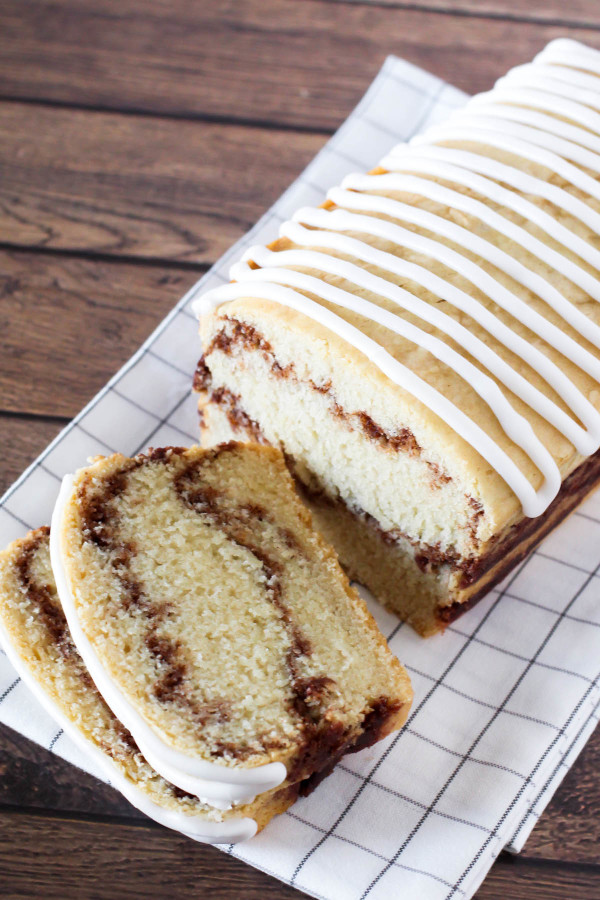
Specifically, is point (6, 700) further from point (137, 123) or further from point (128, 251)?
point (137, 123)

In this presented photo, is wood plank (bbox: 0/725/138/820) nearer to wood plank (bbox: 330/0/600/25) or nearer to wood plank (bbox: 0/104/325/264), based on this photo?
wood plank (bbox: 0/104/325/264)

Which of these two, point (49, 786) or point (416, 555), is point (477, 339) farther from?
point (49, 786)

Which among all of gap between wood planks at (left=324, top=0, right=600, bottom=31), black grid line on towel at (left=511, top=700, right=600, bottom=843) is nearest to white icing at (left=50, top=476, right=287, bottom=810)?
black grid line on towel at (left=511, top=700, right=600, bottom=843)

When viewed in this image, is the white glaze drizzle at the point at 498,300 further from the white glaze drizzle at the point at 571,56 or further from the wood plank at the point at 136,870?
the wood plank at the point at 136,870

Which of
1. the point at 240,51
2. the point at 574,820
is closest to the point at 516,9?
the point at 240,51

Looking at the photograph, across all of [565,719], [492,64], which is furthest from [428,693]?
[492,64]

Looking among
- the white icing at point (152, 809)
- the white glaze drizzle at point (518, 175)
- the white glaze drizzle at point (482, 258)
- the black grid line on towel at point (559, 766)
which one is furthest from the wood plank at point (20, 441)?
the black grid line on towel at point (559, 766)
